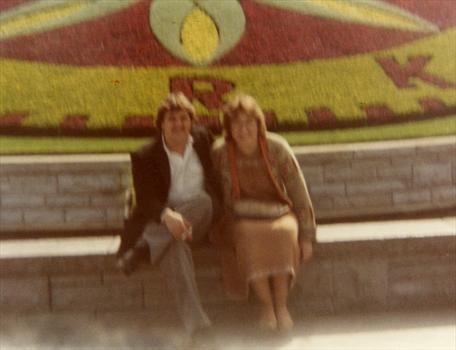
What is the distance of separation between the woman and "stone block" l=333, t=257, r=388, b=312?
0.65 ft

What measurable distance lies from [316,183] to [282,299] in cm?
50

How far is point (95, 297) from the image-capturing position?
232 centimetres

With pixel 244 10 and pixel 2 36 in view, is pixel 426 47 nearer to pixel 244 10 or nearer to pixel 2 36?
pixel 244 10

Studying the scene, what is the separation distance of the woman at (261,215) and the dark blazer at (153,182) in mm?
43

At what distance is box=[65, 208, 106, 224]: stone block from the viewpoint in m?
2.43

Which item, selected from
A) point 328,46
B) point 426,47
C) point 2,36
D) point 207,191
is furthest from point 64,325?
point 426,47

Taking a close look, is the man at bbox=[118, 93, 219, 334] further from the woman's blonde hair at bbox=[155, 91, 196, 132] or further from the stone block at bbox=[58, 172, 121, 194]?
the stone block at bbox=[58, 172, 121, 194]

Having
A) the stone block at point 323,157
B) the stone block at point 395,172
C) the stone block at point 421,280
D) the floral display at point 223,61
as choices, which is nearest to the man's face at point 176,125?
the floral display at point 223,61

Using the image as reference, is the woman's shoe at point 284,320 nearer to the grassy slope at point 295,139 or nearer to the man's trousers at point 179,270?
the man's trousers at point 179,270

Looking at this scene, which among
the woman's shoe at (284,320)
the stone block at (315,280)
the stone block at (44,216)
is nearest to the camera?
the woman's shoe at (284,320)

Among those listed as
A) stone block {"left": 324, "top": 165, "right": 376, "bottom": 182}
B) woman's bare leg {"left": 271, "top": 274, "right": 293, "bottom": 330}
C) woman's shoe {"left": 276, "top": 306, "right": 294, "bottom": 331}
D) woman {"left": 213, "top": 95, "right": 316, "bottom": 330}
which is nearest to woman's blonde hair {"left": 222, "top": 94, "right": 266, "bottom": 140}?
woman {"left": 213, "top": 95, "right": 316, "bottom": 330}

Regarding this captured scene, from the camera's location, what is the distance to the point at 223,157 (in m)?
2.27

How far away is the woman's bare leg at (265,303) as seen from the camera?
86.4 inches

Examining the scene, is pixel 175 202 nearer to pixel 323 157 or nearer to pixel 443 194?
pixel 323 157
